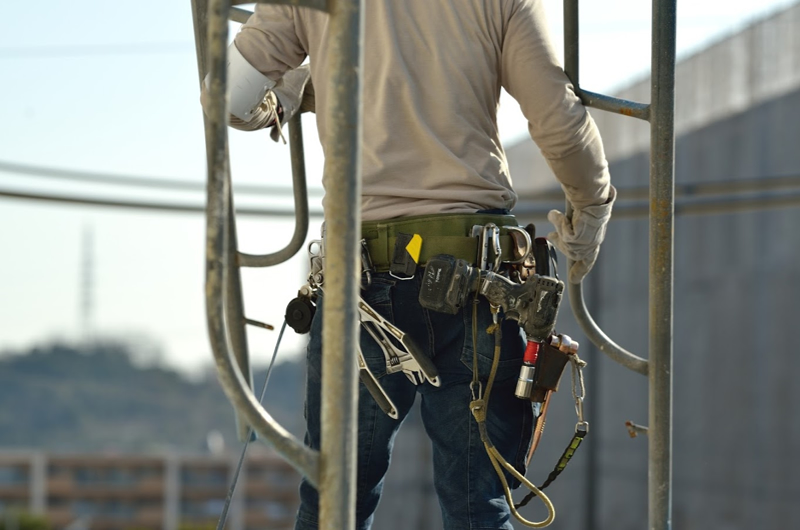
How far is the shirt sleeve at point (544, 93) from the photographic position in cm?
207

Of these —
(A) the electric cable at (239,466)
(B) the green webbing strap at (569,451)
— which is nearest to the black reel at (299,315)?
(A) the electric cable at (239,466)

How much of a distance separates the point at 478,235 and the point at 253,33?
524 millimetres

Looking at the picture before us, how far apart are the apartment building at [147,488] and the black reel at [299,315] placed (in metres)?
81.8

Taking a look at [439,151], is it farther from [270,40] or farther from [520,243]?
[270,40]

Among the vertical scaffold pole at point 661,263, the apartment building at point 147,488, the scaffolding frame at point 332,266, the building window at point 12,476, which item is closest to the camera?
the scaffolding frame at point 332,266

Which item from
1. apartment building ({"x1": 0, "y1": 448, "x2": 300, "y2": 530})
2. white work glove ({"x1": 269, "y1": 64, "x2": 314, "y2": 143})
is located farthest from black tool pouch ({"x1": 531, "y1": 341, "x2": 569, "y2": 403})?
apartment building ({"x1": 0, "y1": 448, "x2": 300, "y2": 530})

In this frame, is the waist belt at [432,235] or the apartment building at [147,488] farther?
the apartment building at [147,488]

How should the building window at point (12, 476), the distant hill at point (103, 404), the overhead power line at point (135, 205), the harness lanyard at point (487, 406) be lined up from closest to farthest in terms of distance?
the harness lanyard at point (487, 406)
the overhead power line at point (135, 205)
the building window at point (12, 476)
the distant hill at point (103, 404)

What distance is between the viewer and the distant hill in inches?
4085

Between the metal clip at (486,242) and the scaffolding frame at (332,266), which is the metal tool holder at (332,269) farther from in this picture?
the metal clip at (486,242)

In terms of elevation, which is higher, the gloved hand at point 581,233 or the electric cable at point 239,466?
the gloved hand at point 581,233

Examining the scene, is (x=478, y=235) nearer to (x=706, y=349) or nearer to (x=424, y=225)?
(x=424, y=225)

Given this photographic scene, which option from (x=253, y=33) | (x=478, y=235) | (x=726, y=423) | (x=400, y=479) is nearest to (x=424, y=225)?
(x=478, y=235)

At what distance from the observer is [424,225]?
6.76 ft
